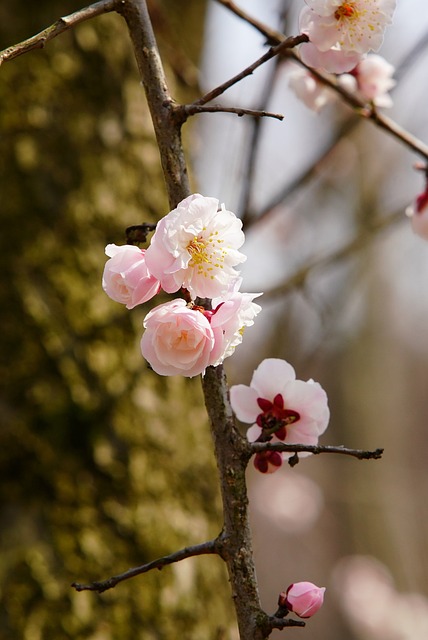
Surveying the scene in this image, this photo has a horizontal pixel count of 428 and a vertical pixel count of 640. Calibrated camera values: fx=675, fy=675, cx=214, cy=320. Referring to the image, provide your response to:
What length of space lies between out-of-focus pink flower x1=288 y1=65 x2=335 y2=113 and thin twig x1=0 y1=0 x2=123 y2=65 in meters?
0.54

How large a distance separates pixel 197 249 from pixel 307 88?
2.14 ft

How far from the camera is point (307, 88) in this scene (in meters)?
1.13

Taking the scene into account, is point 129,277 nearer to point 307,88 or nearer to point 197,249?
point 197,249

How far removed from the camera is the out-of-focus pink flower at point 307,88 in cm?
113

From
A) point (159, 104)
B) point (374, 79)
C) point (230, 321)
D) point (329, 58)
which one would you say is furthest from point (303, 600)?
point (374, 79)

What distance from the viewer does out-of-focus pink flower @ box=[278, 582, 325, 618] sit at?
1.95 ft

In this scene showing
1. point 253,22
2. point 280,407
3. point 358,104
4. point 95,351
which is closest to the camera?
point 280,407

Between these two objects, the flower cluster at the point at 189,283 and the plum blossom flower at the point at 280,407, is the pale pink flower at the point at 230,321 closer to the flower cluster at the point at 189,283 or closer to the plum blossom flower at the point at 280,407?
the flower cluster at the point at 189,283

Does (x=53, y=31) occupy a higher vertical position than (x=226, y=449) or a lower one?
higher

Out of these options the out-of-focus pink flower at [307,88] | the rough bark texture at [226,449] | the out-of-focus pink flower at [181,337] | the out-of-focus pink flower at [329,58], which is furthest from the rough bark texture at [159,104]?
the out-of-focus pink flower at [307,88]

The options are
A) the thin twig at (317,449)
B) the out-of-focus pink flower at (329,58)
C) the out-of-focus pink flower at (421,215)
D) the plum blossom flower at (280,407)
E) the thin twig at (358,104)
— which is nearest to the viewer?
the thin twig at (317,449)

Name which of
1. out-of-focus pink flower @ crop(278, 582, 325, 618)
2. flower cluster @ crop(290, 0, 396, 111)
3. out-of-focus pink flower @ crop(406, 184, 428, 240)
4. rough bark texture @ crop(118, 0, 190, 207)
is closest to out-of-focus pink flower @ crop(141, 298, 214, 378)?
rough bark texture @ crop(118, 0, 190, 207)

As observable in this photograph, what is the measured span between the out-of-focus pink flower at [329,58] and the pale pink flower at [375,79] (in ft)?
0.99

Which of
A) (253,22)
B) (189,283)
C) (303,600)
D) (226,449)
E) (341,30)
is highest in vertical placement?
(253,22)
